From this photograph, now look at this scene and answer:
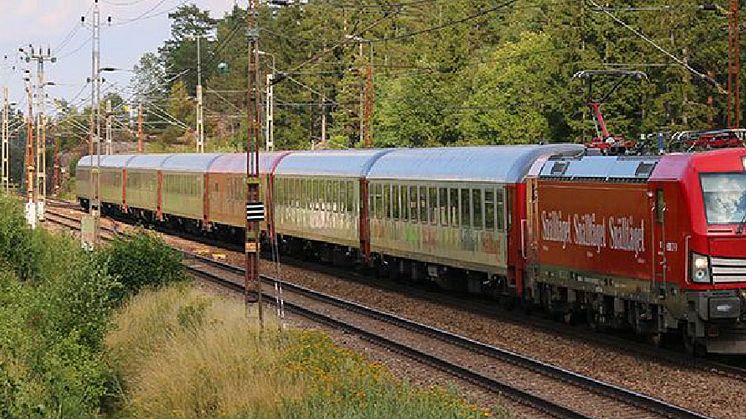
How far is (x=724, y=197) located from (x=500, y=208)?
7.86 m

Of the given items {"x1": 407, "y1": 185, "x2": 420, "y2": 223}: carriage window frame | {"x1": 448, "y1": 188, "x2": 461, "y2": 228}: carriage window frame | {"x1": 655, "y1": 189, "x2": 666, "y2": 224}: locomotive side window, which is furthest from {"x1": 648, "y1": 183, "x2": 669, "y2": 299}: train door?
{"x1": 407, "y1": 185, "x2": 420, "y2": 223}: carriage window frame

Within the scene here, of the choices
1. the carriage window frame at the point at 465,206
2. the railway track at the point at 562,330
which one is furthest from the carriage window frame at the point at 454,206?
the railway track at the point at 562,330

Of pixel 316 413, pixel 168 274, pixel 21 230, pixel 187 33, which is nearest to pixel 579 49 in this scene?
pixel 21 230

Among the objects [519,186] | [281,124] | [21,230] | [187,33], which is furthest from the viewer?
[187,33]

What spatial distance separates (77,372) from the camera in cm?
2080

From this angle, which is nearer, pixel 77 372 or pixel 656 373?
pixel 656 373

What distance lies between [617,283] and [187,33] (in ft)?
497

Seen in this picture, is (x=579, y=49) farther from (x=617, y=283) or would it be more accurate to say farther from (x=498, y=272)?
(x=617, y=283)

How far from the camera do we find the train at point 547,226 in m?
18.9

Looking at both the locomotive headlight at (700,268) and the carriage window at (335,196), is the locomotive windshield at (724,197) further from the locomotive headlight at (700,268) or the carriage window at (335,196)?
the carriage window at (335,196)

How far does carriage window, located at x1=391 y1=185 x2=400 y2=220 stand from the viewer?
33.0 meters

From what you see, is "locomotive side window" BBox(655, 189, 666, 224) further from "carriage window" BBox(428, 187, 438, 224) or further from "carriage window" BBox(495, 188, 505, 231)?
"carriage window" BBox(428, 187, 438, 224)

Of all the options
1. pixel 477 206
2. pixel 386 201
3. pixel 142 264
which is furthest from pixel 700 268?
pixel 386 201

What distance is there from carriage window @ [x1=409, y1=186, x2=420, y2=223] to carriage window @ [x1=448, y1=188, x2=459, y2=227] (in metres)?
2.17
